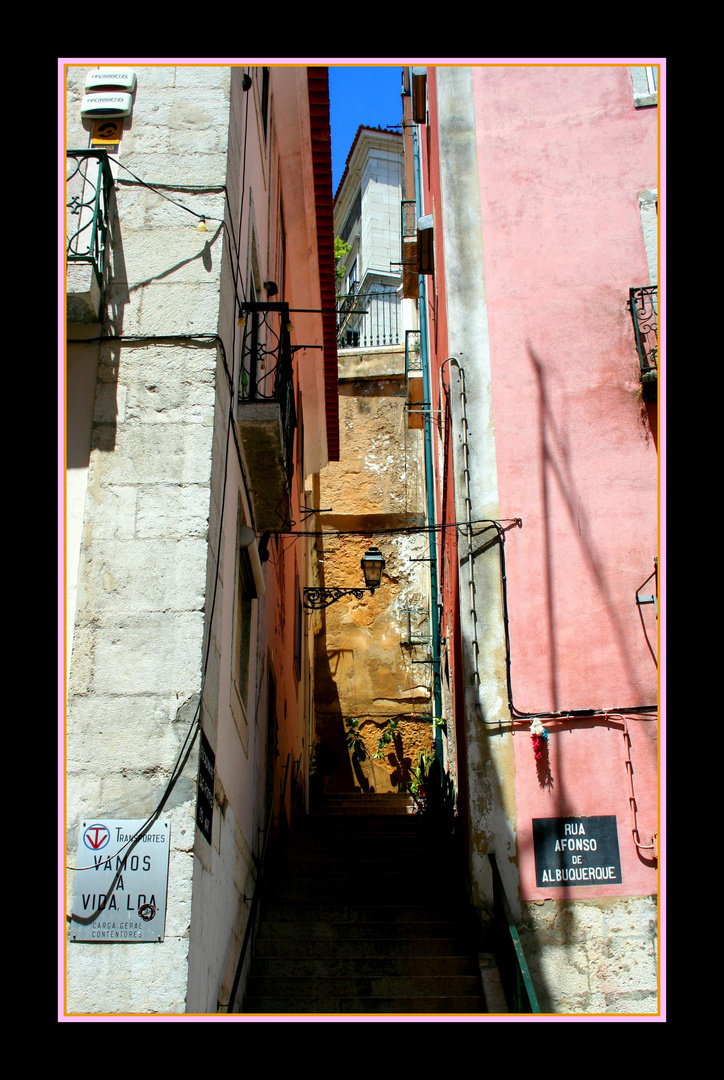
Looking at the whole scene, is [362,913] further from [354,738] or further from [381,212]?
[381,212]

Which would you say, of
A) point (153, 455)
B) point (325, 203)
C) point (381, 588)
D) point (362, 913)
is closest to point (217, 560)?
point (153, 455)

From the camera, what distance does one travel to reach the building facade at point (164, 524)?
15.6ft

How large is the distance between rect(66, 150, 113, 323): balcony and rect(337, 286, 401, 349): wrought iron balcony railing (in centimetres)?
1784

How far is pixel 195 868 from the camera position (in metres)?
4.90

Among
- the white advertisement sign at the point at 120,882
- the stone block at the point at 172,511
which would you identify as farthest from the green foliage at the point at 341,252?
the white advertisement sign at the point at 120,882

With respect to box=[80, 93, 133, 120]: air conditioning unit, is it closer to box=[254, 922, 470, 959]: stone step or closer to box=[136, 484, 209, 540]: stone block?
box=[136, 484, 209, 540]: stone block

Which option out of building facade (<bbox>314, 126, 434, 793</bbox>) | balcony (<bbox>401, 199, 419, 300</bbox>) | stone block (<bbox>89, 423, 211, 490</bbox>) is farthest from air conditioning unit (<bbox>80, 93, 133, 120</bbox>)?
balcony (<bbox>401, 199, 419, 300</bbox>)

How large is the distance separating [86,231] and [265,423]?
1728mm

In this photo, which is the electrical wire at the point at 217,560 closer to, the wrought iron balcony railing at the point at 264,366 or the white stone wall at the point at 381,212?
the wrought iron balcony railing at the point at 264,366

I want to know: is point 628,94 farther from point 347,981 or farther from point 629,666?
point 347,981

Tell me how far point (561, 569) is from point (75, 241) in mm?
4695

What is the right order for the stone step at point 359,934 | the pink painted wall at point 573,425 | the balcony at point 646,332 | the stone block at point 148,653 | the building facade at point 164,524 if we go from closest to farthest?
the building facade at point 164,524 → the stone block at point 148,653 → the stone step at point 359,934 → the pink painted wall at point 573,425 → the balcony at point 646,332

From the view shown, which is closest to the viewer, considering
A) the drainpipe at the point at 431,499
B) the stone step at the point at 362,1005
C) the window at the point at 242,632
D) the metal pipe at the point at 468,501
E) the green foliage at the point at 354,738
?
the stone step at the point at 362,1005

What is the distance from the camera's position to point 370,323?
87.0 feet
